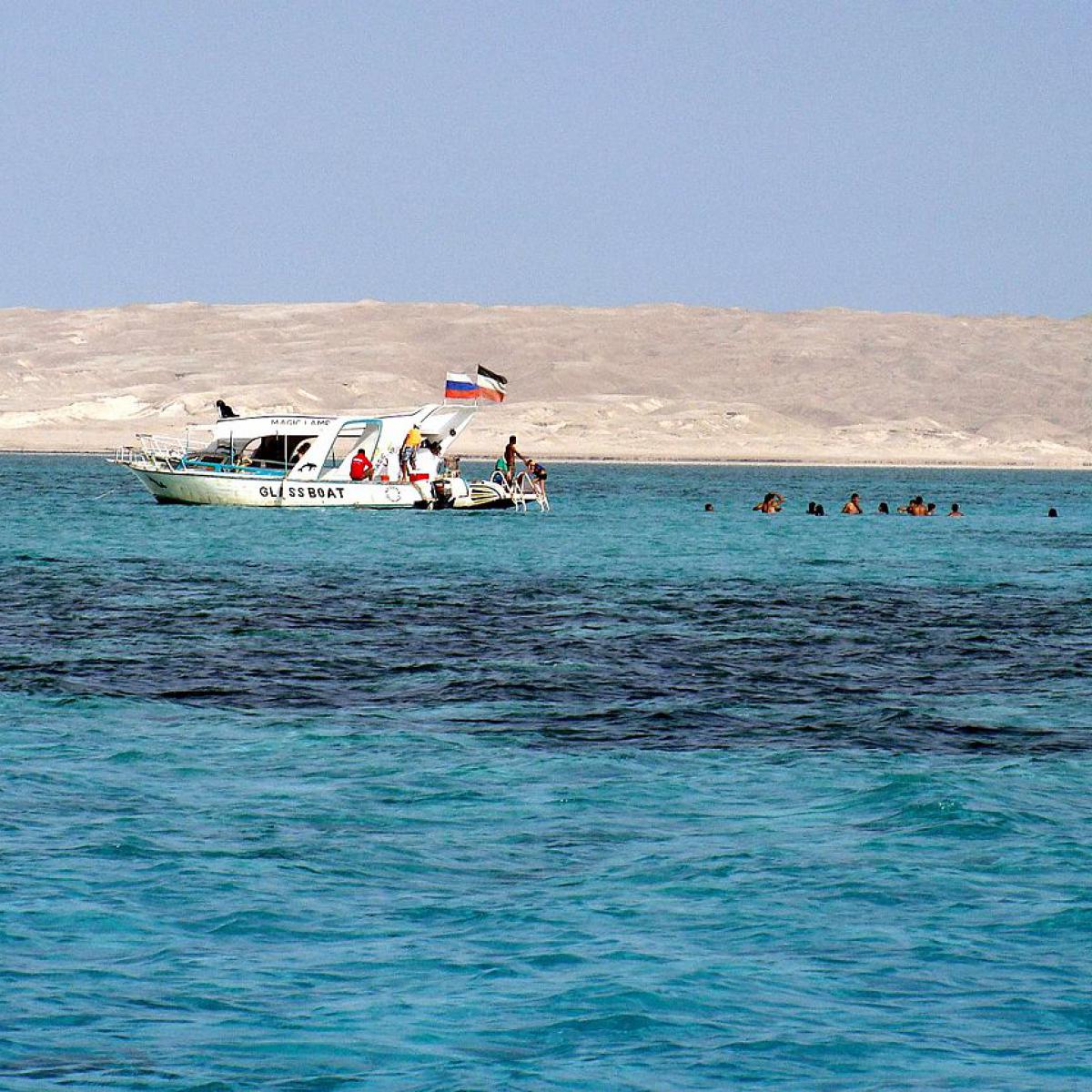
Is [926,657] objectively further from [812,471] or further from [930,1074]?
[812,471]

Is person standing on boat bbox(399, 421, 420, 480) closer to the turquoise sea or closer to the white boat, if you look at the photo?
the white boat

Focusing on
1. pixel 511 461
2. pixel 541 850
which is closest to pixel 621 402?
pixel 511 461

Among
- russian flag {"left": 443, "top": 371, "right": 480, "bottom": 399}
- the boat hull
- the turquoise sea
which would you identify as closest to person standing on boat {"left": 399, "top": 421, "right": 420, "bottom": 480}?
the boat hull

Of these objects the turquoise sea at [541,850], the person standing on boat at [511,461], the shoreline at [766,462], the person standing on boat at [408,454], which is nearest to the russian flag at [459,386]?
the person standing on boat at [408,454]

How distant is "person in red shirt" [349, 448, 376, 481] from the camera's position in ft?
180

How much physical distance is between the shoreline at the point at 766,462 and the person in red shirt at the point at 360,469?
229 feet

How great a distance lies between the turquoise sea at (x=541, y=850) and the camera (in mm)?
8656

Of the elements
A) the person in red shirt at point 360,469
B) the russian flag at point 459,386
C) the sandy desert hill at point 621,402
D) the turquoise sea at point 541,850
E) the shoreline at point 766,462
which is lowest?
the turquoise sea at point 541,850

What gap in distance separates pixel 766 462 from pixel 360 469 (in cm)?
8016

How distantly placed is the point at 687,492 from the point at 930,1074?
7259 cm

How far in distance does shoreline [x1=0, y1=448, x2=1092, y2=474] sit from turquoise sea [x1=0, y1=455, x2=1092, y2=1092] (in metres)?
101

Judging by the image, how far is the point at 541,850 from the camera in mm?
11883

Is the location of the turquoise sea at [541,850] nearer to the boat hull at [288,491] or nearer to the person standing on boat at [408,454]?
the boat hull at [288,491]

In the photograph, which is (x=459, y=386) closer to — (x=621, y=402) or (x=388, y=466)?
(x=388, y=466)
